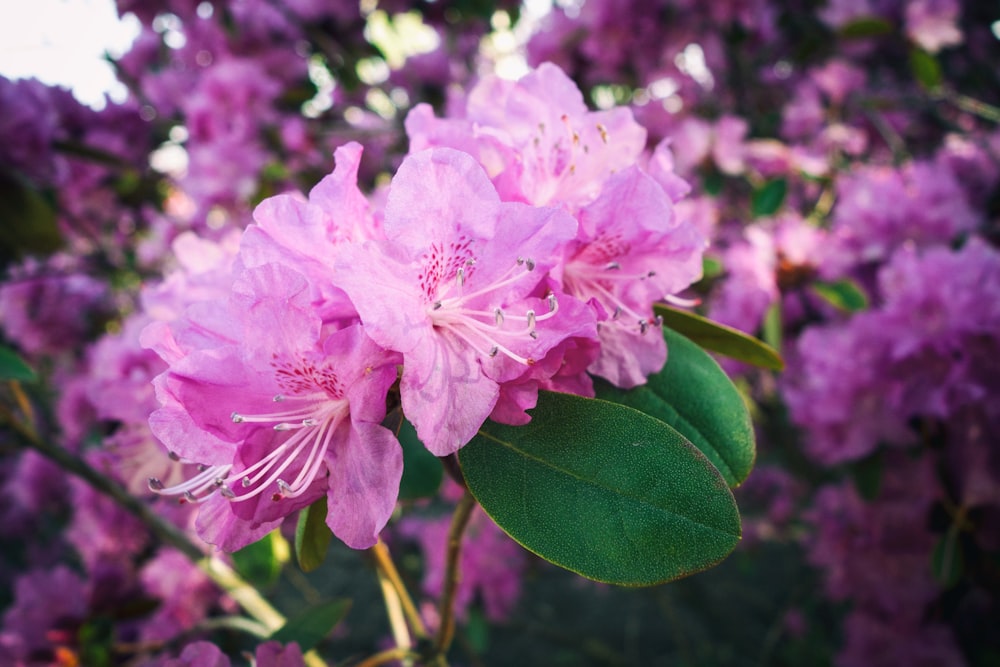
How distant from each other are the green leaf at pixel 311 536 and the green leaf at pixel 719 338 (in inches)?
16.5

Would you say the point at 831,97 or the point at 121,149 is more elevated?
the point at 121,149

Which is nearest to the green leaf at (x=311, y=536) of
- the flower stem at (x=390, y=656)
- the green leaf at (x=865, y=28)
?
the flower stem at (x=390, y=656)

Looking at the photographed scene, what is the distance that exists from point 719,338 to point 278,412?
0.51m

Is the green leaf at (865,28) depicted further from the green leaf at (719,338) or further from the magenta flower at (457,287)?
the magenta flower at (457,287)

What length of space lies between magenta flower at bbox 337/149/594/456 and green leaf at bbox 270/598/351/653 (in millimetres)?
534

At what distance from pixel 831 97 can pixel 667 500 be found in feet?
8.50

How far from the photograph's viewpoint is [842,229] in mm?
1756

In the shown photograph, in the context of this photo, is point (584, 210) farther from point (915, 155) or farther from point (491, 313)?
point (915, 155)

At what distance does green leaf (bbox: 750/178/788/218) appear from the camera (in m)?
1.82

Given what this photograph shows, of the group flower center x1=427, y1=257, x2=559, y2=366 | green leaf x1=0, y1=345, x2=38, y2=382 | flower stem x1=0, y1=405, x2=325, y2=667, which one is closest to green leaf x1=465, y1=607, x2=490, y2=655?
flower stem x1=0, y1=405, x2=325, y2=667

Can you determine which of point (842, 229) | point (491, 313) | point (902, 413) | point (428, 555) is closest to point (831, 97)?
point (842, 229)

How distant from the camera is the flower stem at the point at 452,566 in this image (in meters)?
0.68

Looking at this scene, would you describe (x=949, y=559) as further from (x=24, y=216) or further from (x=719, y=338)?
(x=24, y=216)

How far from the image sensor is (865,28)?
2.09 meters
